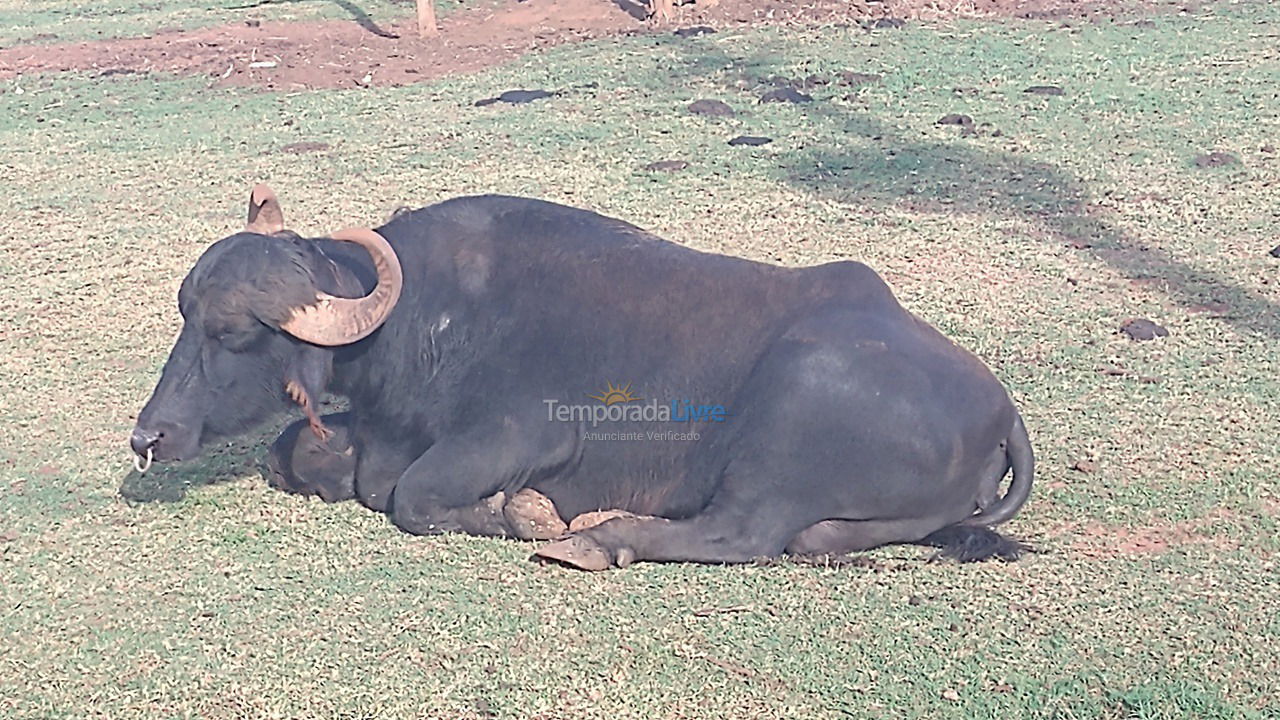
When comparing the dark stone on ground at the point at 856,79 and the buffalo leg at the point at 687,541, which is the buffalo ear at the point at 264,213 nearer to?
the buffalo leg at the point at 687,541

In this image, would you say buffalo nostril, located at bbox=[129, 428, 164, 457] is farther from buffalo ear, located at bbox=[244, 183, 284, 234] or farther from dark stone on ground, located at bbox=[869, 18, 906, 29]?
dark stone on ground, located at bbox=[869, 18, 906, 29]

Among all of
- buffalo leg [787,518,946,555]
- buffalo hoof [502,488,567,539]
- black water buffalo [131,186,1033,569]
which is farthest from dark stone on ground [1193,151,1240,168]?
buffalo hoof [502,488,567,539]

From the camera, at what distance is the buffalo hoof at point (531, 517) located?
487 cm

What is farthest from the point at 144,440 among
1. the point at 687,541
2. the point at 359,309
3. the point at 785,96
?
the point at 785,96

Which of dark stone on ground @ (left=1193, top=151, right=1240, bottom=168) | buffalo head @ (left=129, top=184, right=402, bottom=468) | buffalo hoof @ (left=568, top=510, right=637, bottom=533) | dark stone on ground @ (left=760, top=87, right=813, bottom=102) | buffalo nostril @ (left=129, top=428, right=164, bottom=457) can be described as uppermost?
buffalo head @ (left=129, top=184, right=402, bottom=468)

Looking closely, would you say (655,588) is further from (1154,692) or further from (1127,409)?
(1127,409)

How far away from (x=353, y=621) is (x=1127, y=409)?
3028 mm

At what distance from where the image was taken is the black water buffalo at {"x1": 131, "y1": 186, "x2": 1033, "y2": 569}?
4621mm

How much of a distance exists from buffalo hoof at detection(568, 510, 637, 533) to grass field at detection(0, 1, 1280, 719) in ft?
0.89

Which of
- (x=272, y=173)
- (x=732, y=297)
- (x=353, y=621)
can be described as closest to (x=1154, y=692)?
(x=732, y=297)

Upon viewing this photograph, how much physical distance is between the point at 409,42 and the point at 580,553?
9.93 m

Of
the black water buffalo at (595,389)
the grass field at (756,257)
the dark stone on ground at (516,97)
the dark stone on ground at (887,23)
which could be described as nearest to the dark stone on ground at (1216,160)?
the grass field at (756,257)

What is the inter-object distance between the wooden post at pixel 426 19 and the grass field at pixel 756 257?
1909mm

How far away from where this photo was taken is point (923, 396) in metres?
4.61
